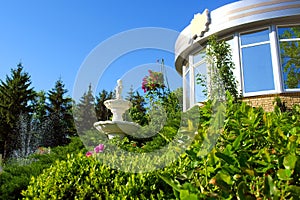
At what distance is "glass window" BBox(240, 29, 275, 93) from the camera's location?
10.7 metres

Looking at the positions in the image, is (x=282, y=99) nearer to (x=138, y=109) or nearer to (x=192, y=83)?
(x=192, y=83)

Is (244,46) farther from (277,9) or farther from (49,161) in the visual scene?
(49,161)

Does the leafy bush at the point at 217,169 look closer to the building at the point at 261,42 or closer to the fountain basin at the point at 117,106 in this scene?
the fountain basin at the point at 117,106

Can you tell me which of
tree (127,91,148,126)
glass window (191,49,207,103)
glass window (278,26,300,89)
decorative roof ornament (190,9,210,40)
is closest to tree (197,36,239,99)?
glass window (191,49,207,103)

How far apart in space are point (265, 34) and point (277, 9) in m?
0.95

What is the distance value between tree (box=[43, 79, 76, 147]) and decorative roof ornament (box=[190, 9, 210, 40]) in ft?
57.6

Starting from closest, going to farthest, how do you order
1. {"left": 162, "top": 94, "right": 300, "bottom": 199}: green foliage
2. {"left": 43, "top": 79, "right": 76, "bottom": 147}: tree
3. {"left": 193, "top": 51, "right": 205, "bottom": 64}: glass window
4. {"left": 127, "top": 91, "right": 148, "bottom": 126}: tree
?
{"left": 162, "top": 94, "right": 300, "bottom": 199}: green foliage → {"left": 127, "top": 91, "right": 148, "bottom": 126}: tree → {"left": 193, "top": 51, "right": 205, "bottom": 64}: glass window → {"left": 43, "top": 79, "right": 76, "bottom": 147}: tree

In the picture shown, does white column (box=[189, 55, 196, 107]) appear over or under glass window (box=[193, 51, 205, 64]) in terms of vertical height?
under

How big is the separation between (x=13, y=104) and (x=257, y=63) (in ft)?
83.1

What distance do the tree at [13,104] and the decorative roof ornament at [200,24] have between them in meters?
21.6

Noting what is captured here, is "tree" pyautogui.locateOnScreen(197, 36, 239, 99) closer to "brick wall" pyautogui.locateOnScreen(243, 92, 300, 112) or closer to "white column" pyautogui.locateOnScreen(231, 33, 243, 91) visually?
"white column" pyautogui.locateOnScreen(231, 33, 243, 91)

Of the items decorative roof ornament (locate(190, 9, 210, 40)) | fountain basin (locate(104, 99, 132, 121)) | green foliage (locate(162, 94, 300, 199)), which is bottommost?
green foliage (locate(162, 94, 300, 199))

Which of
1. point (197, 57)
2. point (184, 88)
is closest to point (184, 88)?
point (184, 88)

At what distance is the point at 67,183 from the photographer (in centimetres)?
267
